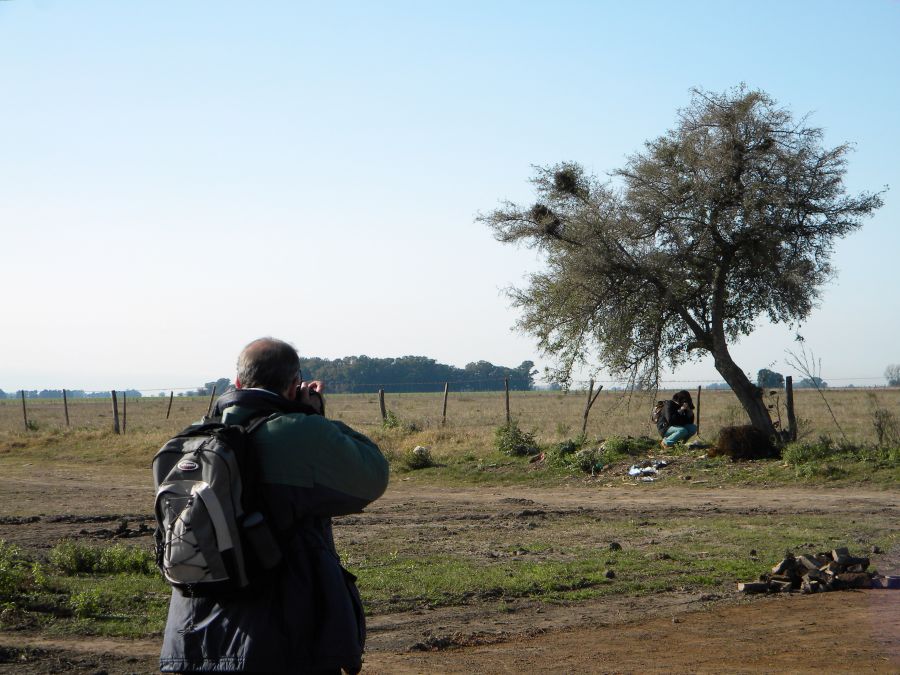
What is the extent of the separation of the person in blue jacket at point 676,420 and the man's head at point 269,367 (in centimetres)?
1708

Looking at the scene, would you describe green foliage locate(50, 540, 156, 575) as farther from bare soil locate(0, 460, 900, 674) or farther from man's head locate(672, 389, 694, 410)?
man's head locate(672, 389, 694, 410)

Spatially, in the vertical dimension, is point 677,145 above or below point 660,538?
above

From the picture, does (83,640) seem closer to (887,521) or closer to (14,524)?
(14,524)

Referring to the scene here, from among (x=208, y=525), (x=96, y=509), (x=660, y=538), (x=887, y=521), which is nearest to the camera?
(x=208, y=525)

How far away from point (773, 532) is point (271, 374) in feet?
30.8

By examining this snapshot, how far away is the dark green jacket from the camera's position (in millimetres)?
3307

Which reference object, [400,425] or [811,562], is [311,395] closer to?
[811,562]

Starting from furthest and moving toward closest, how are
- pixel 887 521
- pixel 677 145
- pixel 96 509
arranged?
1. pixel 677 145
2. pixel 96 509
3. pixel 887 521

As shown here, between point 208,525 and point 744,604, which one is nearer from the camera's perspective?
point 208,525

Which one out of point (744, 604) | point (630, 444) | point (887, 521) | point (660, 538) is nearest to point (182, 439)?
point (744, 604)

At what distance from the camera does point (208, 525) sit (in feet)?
10.8

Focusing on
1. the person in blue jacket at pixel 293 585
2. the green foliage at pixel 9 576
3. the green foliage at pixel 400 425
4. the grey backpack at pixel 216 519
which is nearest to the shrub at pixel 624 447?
the green foliage at pixel 400 425

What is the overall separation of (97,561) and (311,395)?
6554mm

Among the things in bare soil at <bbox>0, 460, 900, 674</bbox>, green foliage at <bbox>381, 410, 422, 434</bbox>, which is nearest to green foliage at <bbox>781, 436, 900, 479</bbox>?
bare soil at <bbox>0, 460, 900, 674</bbox>
